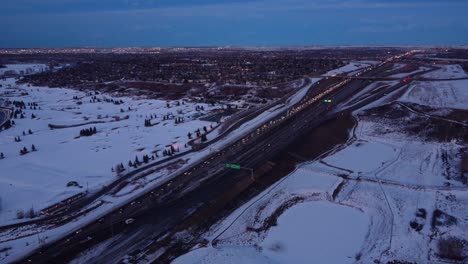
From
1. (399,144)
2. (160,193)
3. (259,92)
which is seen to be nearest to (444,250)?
(160,193)

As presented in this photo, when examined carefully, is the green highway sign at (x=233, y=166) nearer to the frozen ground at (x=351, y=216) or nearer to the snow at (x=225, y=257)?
the frozen ground at (x=351, y=216)

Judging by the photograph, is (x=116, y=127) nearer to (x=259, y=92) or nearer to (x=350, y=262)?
(x=259, y=92)

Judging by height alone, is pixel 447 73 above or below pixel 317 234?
above

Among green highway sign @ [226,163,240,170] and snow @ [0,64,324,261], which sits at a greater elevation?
green highway sign @ [226,163,240,170]

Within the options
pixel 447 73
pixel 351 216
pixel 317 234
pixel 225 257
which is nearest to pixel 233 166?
pixel 351 216

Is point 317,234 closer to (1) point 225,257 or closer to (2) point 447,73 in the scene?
(1) point 225,257

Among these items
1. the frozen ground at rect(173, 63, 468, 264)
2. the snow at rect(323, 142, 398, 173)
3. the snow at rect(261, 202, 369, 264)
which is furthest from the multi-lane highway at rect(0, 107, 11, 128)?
the snow at rect(261, 202, 369, 264)

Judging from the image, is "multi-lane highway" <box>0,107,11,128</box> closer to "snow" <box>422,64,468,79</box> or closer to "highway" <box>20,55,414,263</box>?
"highway" <box>20,55,414,263</box>
